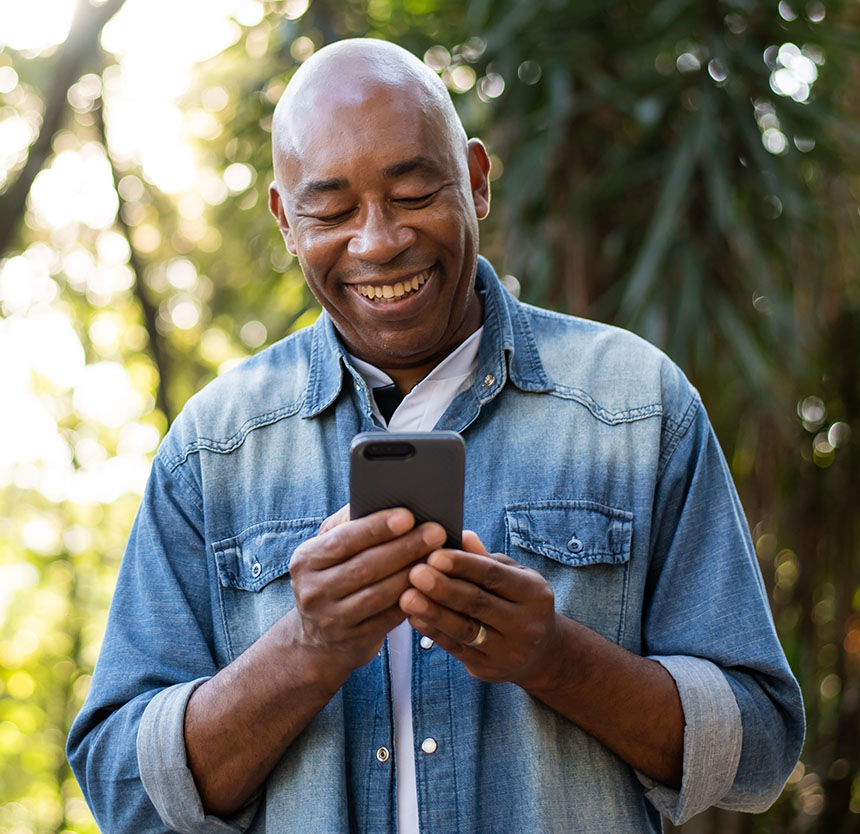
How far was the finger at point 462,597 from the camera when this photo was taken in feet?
3.38

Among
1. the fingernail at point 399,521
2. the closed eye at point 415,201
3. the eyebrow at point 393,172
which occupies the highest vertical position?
the eyebrow at point 393,172

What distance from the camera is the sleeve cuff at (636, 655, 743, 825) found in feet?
4.01

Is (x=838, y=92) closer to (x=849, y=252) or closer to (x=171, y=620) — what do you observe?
(x=849, y=252)

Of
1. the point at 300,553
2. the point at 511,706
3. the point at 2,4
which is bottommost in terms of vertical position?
the point at 511,706

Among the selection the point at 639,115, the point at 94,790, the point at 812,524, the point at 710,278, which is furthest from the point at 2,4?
the point at 812,524

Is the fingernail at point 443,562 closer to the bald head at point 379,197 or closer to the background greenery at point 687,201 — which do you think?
the bald head at point 379,197

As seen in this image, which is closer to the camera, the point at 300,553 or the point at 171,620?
the point at 300,553

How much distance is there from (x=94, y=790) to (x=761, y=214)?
85.9 inches

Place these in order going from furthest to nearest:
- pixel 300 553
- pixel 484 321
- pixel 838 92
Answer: pixel 838 92
pixel 484 321
pixel 300 553

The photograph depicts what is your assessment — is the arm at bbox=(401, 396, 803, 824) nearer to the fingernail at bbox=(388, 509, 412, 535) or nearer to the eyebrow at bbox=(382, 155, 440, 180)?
the fingernail at bbox=(388, 509, 412, 535)

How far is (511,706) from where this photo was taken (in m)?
1.25

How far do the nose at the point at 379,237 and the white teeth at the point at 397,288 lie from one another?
0.13ft

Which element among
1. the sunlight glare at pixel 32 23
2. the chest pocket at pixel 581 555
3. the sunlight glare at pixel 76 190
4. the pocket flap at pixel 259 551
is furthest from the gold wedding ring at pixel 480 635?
the sunlight glare at pixel 76 190

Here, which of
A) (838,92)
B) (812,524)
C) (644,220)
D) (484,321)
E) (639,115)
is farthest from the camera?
(812,524)
